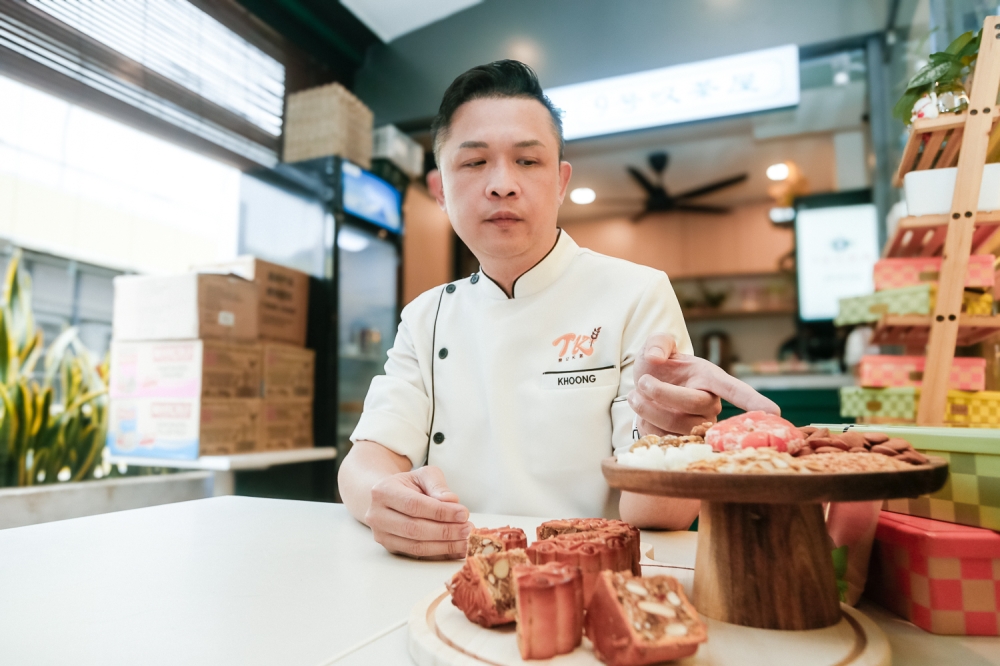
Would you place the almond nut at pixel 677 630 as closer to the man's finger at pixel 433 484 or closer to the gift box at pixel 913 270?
the man's finger at pixel 433 484

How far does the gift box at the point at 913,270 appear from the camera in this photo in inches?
69.3

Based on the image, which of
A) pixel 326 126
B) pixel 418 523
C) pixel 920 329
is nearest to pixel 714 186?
pixel 326 126

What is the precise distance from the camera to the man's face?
1.32 meters

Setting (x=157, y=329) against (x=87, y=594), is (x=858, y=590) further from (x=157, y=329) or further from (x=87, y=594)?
(x=157, y=329)

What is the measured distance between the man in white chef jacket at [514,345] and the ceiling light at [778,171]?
5729mm

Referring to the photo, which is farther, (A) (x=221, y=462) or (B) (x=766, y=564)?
(A) (x=221, y=462)

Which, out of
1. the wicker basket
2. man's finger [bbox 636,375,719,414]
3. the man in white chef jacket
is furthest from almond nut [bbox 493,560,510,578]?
the wicker basket

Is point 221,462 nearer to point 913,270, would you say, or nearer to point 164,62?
point 164,62

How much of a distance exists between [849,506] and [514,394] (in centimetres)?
84

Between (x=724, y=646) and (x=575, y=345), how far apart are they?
949 millimetres

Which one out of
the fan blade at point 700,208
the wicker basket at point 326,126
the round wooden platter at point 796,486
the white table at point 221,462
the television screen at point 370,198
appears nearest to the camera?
the round wooden platter at point 796,486

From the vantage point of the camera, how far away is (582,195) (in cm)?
725

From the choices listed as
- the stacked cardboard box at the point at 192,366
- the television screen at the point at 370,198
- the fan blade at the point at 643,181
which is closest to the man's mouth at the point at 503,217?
the stacked cardboard box at the point at 192,366

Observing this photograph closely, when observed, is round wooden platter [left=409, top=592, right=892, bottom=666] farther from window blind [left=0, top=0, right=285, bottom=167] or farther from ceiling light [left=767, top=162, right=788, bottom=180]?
ceiling light [left=767, top=162, right=788, bottom=180]
